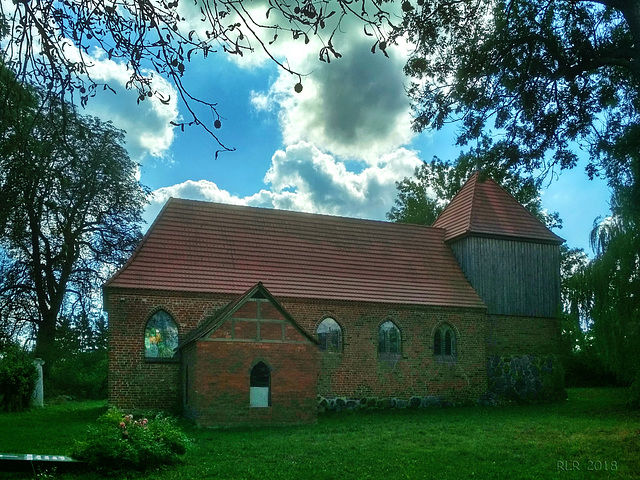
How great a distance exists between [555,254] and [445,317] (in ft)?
20.5

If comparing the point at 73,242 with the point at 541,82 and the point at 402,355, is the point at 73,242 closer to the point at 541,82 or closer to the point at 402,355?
the point at 402,355

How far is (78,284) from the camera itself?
30.8 metres

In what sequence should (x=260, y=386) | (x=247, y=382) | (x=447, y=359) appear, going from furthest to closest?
(x=447, y=359), (x=260, y=386), (x=247, y=382)

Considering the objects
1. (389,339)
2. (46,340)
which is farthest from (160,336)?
(46,340)

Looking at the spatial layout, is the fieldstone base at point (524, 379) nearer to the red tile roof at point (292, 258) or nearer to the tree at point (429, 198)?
the red tile roof at point (292, 258)

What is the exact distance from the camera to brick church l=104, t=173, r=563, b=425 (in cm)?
1919

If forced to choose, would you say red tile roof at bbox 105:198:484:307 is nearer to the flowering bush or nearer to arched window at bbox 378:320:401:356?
arched window at bbox 378:320:401:356

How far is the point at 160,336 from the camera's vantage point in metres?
21.2

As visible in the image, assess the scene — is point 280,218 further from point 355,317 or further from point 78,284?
point 78,284

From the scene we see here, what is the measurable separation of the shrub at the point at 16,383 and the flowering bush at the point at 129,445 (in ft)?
35.9

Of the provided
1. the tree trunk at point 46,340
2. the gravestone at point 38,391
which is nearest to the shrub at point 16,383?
the gravestone at point 38,391

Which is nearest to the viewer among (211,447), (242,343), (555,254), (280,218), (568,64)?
(568,64)

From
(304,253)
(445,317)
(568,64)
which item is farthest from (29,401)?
(568,64)

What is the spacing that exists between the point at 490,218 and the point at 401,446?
15016 mm
